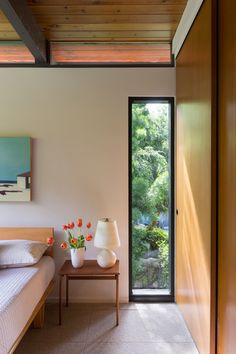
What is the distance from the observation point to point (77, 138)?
9.59 ft

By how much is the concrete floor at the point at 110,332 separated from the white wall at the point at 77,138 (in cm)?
25

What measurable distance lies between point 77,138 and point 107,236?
106 cm

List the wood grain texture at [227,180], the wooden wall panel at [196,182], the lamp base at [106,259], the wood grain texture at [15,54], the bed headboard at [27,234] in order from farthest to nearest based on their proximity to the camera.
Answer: the wood grain texture at [15,54] → the bed headboard at [27,234] → the lamp base at [106,259] → the wooden wall panel at [196,182] → the wood grain texture at [227,180]

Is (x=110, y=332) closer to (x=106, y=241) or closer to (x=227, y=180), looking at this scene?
(x=106, y=241)

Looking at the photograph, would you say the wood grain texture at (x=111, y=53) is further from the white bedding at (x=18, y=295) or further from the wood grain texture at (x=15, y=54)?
the white bedding at (x=18, y=295)

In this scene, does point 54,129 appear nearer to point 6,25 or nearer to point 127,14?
point 6,25

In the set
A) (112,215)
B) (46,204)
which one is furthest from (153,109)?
(46,204)

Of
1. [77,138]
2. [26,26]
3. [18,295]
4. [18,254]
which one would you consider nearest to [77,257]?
[18,254]

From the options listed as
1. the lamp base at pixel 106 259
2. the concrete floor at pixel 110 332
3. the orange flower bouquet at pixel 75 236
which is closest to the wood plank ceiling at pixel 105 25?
the orange flower bouquet at pixel 75 236

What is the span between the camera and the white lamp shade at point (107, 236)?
2555mm

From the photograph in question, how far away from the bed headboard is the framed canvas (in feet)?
0.99

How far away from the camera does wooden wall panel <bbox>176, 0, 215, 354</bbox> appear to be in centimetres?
183

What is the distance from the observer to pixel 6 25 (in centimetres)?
258

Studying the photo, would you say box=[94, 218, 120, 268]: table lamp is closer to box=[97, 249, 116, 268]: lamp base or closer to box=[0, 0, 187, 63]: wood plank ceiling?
box=[97, 249, 116, 268]: lamp base
